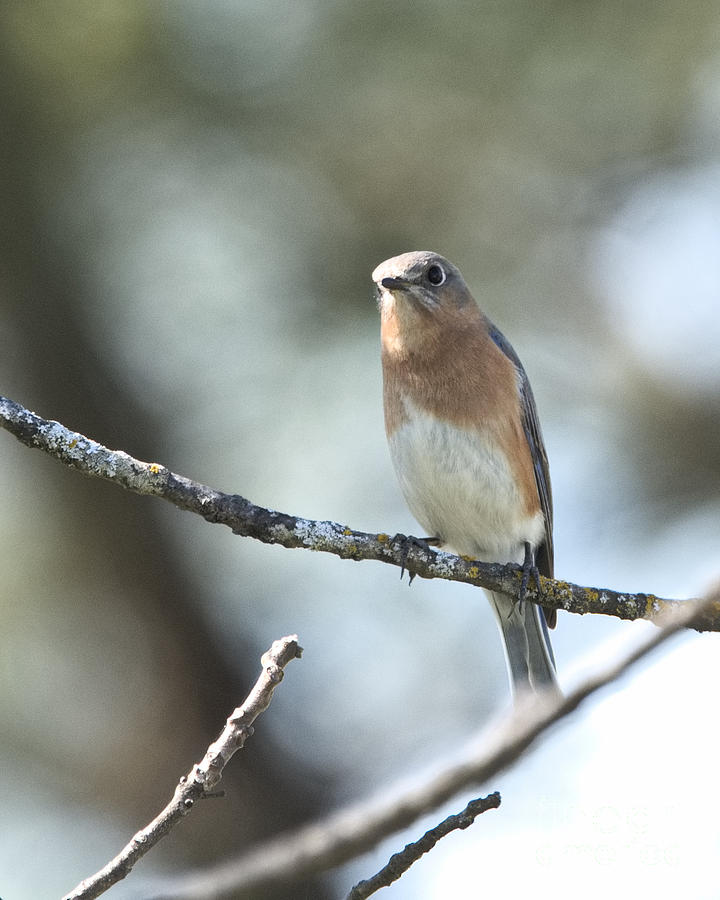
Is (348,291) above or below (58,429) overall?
above

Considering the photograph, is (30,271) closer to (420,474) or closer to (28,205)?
(28,205)

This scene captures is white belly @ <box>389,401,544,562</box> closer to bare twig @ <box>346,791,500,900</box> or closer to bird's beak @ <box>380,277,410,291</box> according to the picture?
bird's beak @ <box>380,277,410,291</box>

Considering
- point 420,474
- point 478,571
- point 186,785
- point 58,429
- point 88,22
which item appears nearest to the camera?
point 186,785

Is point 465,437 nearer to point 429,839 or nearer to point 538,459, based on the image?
point 538,459

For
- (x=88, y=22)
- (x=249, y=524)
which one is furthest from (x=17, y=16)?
(x=249, y=524)

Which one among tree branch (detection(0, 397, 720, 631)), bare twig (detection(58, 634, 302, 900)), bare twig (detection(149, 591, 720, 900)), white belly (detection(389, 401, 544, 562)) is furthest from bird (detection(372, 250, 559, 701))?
bare twig (detection(149, 591, 720, 900))

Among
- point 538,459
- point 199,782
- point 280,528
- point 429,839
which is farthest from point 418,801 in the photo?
Result: point 538,459

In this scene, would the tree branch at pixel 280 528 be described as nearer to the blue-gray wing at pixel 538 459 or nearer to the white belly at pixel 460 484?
the white belly at pixel 460 484
